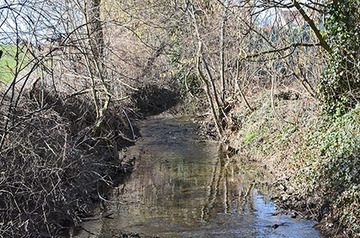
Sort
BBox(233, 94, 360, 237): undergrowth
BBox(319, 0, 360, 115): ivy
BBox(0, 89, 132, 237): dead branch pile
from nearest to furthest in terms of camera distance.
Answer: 1. BBox(0, 89, 132, 237): dead branch pile
2. BBox(233, 94, 360, 237): undergrowth
3. BBox(319, 0, 360, 115): ivy

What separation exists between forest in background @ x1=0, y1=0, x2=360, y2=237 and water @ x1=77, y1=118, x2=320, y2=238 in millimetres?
571

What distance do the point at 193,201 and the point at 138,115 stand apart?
4044 millimetres

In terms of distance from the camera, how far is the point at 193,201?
1036 cm

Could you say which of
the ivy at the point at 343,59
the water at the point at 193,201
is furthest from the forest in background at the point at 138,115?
the water at the point at 193,201

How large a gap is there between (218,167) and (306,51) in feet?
15.3

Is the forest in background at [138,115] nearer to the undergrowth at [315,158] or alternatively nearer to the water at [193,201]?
the undergrowth at [315,158]

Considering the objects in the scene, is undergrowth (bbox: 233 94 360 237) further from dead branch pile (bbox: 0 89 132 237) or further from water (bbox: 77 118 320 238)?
dead branch pile (bbox: 0 89 132 237)

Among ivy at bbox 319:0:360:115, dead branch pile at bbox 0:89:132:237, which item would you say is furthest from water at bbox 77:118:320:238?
ivy at bbox 319:0:360:115

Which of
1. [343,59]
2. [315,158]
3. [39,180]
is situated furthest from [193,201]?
[343,59]

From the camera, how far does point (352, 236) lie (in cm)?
755

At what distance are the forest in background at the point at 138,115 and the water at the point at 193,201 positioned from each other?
57 cm

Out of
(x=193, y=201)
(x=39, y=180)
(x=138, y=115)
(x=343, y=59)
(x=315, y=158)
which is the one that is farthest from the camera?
(x=138, y=115)

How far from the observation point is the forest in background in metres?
7.18

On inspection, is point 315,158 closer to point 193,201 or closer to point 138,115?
point 193,201
